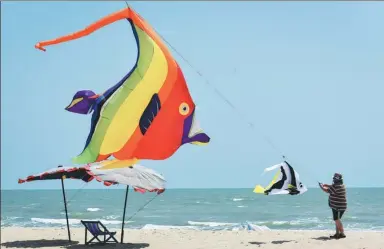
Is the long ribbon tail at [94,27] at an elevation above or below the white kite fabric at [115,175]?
above

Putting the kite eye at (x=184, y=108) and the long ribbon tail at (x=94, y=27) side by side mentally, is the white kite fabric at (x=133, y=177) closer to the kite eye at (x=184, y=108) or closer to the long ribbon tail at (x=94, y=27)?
the kite eye at (x=184, y=108)

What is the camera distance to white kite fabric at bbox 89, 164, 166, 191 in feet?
32.2

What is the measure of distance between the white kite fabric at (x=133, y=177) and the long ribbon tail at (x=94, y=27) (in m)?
2.49

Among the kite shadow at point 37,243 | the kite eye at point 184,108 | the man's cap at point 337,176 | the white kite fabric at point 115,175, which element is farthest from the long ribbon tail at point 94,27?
the man's cap at point 337,176

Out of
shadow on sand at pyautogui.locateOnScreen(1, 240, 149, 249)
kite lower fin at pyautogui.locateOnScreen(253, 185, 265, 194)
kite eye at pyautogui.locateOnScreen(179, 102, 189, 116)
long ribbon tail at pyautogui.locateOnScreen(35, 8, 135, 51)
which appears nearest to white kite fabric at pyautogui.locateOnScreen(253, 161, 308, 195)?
kite lower fin at pyautogui.locateOnScreen(253, 185, 265, 194)

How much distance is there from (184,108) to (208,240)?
150 inches

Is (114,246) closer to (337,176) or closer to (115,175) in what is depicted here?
(115,175)

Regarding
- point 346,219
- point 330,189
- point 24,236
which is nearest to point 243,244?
point 330,189

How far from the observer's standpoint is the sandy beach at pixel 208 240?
1053 cm

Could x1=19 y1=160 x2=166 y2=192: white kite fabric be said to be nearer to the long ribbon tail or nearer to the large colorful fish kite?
the large colorful fish kite

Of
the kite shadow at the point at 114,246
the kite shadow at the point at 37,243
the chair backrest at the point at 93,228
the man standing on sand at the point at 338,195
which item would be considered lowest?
the kite shadow at the point at 114,246

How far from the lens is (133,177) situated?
10.0 meters

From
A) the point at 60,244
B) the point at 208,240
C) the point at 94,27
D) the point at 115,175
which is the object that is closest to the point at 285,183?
the point at 208,240

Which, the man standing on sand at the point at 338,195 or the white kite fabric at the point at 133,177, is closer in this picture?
the white kite fabric at the point at 133,177
